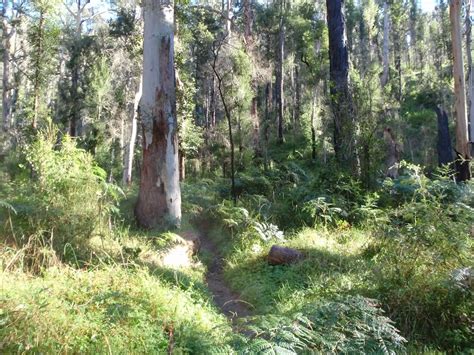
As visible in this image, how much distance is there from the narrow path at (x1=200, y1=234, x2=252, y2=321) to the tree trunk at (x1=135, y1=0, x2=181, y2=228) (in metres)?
1.02

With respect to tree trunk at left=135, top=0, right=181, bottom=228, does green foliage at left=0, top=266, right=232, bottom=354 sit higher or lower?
lower

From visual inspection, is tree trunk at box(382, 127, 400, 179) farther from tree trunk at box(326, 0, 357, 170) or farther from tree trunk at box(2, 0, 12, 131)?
tree trunk at box(2, 0, 12, 131)

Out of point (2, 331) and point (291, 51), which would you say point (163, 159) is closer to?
point (2, 331)

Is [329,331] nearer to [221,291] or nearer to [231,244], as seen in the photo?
[221,291]

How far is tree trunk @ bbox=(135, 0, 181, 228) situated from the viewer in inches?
305

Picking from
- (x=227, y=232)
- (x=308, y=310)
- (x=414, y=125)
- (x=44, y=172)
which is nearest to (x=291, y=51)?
(x=414, y=125)

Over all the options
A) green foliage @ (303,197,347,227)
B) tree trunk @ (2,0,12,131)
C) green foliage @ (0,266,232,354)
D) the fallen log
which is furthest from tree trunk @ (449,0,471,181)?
tree trunk @ (2,0,12,131)

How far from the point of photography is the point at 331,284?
16.6 feet

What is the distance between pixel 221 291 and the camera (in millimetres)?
6074

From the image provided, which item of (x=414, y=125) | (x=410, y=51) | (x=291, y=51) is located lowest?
(x=414, y=125)

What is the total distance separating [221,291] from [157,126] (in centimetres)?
339

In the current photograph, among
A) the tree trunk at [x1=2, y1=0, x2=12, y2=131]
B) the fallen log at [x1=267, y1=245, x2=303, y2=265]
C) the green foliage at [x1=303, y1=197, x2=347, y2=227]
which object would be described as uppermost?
the tree trunk at [x1=2, y1=0, x2=12, y2=131]

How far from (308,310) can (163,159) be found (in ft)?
17.5

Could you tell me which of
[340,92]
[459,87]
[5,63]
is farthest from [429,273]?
[5,63]
